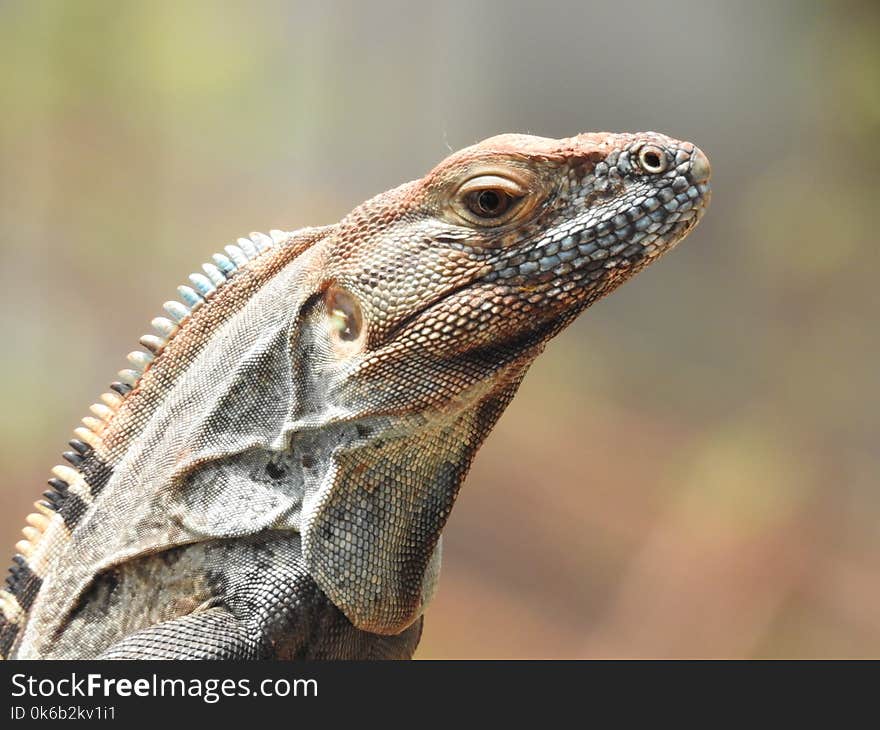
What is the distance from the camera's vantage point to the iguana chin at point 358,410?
1520mm

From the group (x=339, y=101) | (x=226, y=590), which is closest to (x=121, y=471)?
(x=226, y=590)

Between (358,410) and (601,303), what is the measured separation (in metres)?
1.81

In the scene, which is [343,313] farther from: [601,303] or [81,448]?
[601,303]

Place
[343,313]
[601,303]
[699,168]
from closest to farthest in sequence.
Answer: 1. [699,168]
2. [343,313]
3. [601,303]

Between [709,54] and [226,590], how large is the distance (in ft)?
7.71

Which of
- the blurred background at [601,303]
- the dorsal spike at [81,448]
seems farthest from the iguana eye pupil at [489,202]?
the blurred background at [601,303]

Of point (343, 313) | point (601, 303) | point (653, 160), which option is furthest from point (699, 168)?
point (601, 303)

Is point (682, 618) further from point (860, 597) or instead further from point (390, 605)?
point (390, 605)

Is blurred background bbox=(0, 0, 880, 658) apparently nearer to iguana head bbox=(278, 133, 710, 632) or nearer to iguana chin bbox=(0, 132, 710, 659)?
iguana chin bbox=(0, 132, 710, 659)

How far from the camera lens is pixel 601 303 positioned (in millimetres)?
3221

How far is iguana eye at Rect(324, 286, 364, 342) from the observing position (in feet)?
5.34

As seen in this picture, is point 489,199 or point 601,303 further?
point 601,303

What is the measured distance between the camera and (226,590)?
1.59 metres

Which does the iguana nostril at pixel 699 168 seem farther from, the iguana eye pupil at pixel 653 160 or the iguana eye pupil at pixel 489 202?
the iguana eye pupil at pixel 489 202
